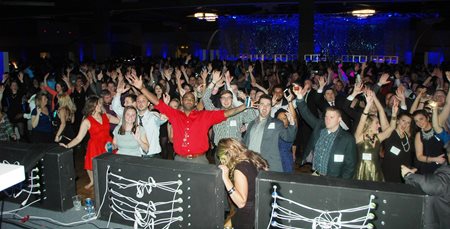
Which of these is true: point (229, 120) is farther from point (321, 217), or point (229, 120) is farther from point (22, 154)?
point (321, 217)

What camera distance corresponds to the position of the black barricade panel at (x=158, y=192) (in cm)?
194

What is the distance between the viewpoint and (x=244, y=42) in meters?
20.1

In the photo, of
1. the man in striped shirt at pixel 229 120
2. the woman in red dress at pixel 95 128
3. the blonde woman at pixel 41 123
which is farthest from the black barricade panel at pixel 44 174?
the blonde woman at pixel 41 123

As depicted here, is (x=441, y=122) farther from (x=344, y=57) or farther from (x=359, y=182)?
(x=344, y=57)

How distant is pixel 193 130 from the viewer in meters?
3.96

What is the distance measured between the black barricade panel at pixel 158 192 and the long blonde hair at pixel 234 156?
1.85 ft

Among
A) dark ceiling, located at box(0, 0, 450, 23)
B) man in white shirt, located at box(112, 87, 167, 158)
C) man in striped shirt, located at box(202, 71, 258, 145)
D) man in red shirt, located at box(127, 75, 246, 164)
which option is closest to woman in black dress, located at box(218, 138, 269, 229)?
man in red shirt, located at box(127, 75, 246, 164)

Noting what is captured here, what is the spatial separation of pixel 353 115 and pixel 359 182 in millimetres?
3395

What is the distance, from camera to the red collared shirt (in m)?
3.96

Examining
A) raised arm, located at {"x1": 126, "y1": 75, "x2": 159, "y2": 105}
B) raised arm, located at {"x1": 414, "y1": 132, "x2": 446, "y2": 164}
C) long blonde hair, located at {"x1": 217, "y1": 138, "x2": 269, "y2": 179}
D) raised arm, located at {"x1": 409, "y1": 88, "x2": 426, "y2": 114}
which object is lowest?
raised arm, located at {"x1": 414, "y1": 132, "x2": 446, "y2": 164}

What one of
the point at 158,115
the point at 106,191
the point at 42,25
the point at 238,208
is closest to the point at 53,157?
the point at 106,191

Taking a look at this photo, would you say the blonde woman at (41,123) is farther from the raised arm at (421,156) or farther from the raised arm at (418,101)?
the raised arm at (418,101)

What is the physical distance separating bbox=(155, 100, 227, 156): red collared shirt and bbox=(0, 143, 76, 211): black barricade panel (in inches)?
63.2

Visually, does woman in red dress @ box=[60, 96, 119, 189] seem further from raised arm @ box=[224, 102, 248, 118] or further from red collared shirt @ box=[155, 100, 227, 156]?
raised arm @ box=[224, 102, 248, 118]
